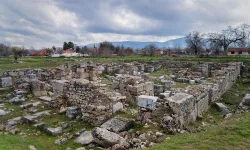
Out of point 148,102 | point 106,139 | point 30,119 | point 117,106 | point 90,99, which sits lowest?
point 30,119

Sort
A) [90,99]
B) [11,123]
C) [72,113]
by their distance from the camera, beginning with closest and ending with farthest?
[11,123]
[72,113]
[90,99]

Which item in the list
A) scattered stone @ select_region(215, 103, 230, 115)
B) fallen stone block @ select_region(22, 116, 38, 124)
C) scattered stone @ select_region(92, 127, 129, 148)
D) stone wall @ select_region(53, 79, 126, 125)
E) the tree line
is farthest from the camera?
the tree line

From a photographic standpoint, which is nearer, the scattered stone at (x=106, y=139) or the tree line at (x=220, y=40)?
the scattered stone at (x=106, y=139)

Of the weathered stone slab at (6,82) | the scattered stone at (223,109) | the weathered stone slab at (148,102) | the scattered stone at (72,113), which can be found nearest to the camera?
the weathered stone slab at (148,102)

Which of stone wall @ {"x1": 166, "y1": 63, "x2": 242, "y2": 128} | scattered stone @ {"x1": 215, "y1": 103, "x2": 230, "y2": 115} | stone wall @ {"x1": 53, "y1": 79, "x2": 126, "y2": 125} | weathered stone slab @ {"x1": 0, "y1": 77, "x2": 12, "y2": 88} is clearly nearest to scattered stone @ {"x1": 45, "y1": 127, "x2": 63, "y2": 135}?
stone wall @ {"x1": 53, "y1": 79, "x2": 126, "y2": 125}

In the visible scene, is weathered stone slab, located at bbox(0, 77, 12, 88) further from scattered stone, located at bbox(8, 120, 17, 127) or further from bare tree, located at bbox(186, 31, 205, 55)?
bare tree, located at bbox(186, 31, 205, 55)

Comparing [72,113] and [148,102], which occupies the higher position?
[148,102]

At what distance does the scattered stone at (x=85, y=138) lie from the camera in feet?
23.4

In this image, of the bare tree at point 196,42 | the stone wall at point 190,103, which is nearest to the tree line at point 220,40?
the bare tree at point 196,42

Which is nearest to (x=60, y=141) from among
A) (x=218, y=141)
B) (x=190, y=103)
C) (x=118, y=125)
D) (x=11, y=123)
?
(x=118, y=125)

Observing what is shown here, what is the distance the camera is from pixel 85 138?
743 cm

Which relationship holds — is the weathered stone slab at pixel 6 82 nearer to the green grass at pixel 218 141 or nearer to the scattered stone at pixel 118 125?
the scattered stone at pixel 118 125

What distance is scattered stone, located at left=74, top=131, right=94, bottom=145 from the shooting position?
23.4 feet

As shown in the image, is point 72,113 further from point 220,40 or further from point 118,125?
point 220,40
